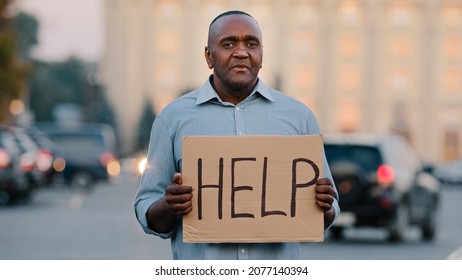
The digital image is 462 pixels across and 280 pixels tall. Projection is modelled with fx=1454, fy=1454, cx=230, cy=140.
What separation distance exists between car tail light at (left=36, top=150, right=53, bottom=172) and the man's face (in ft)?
101

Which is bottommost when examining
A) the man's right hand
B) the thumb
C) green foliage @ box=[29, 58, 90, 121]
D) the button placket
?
green foliage @ box=[29, 58, 90, 121]

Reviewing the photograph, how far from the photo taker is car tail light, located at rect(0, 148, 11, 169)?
27.6m

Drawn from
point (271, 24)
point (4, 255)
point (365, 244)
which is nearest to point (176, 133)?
point (4, 255)

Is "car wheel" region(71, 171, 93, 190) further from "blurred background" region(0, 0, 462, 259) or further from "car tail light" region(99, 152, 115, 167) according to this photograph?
"blurred background" region(0, 0, 462, 259)

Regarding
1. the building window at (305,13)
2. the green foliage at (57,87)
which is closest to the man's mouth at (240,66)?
the green foliage at (57,87)

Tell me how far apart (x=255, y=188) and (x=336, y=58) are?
133461 mm

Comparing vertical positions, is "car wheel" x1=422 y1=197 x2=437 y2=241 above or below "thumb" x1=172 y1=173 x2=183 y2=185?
below

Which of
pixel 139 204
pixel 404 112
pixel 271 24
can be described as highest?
pixel 139 204

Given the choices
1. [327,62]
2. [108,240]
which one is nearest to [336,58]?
[327,62]

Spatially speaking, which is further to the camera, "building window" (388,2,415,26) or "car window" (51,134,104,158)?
"building window" (388,2,415,26)

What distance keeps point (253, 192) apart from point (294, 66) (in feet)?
433

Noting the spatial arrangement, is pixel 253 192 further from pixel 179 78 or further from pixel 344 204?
pixel 179 78

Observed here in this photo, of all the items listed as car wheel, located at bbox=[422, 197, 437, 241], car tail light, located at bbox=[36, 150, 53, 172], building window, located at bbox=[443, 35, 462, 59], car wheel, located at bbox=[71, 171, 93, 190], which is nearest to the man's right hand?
car wheel, located at bbox=[422, 197, 437, 241]

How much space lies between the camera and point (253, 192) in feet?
14.4
